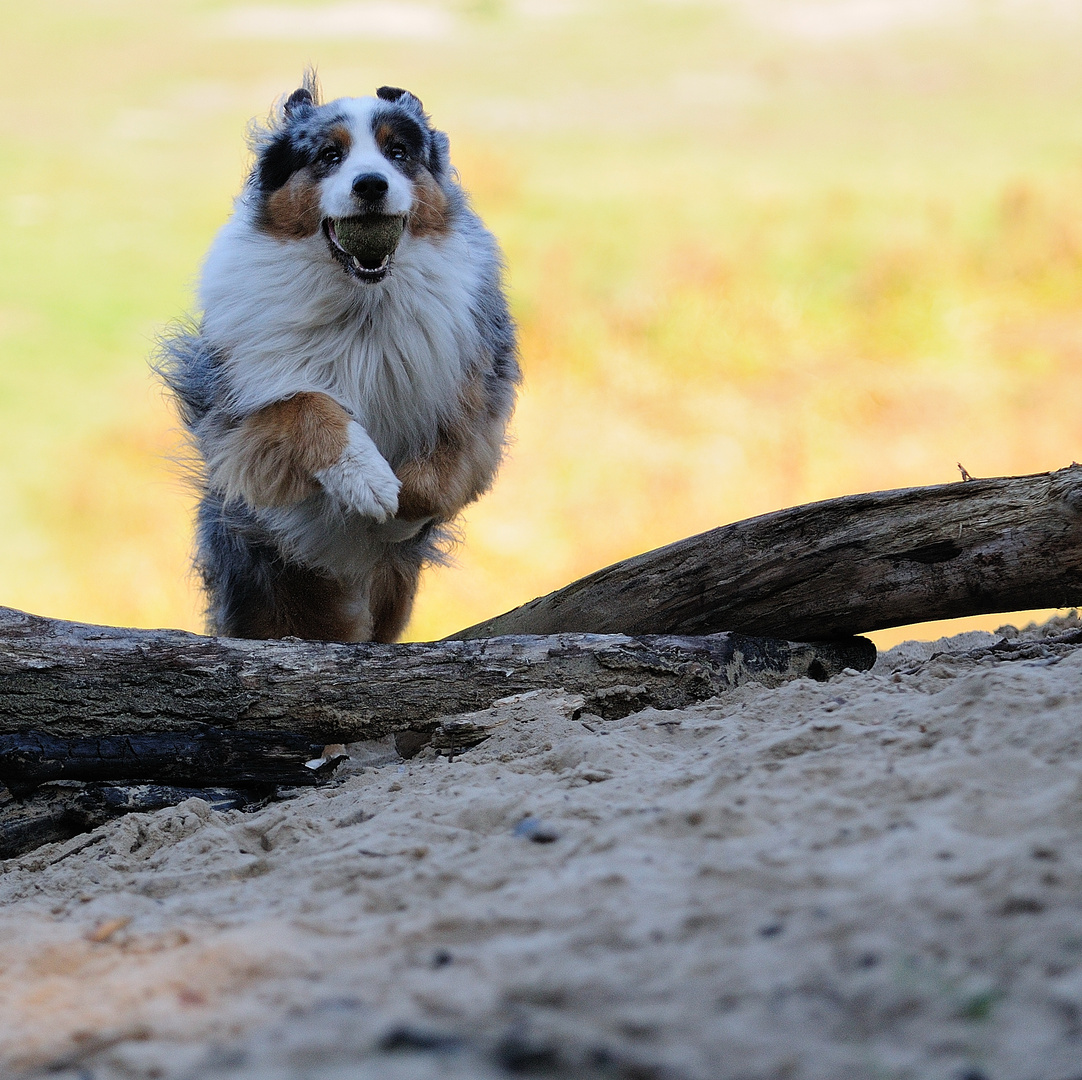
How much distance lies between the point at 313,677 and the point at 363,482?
939mm

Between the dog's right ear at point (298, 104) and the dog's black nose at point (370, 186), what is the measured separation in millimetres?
841

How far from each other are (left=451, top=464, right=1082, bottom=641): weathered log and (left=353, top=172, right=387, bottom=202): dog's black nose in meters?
1.79

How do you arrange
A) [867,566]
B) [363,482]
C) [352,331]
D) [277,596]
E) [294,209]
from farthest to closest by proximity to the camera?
1. [277,596]
2. [352,331]
3. [294,209]
4. [363,482]
5. [867,566]

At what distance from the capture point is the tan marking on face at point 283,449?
4.51 meters

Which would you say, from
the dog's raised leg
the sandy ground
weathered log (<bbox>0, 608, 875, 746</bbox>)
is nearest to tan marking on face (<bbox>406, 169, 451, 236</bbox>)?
the dog's raised leg

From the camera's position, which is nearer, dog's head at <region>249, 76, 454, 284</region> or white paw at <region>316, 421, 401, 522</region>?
white paw at <region>316, 421, 401, 522</region>

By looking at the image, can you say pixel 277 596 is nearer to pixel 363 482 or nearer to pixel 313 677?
pixel 363 482

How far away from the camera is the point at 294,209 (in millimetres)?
4852

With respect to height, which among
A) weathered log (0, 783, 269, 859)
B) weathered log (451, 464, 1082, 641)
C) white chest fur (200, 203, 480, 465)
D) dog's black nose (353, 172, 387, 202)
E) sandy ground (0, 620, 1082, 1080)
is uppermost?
dog's black nose (353, 172, 387, 202)

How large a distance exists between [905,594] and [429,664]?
5.68ft

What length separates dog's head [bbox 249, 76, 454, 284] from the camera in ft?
14.7

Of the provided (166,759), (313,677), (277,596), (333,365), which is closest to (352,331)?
(333,365)

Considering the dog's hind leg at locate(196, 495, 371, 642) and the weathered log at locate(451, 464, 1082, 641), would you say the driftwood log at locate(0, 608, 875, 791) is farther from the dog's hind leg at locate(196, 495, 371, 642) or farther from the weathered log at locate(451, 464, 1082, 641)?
the dog's hind leg at locate(196, 495, 371, 642)

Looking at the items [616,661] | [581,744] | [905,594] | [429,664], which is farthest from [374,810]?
[905,594]
